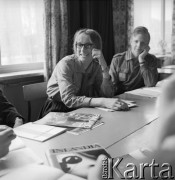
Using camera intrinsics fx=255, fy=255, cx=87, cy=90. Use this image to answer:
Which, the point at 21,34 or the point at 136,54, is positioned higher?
the point at 21,34

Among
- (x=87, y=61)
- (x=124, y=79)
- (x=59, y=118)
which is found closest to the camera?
(x=59, y=118)

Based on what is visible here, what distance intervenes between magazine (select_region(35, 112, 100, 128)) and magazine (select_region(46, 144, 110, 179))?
311 millimetres

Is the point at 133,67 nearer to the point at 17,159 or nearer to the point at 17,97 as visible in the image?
the point at 17,97

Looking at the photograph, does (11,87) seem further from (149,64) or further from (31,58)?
(149,64)

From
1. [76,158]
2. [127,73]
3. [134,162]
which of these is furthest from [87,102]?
[134,162]

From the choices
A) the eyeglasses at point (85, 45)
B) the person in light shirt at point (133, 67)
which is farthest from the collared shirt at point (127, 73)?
the eyeglasses at point (85, 45)

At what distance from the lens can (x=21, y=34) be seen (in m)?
2.83

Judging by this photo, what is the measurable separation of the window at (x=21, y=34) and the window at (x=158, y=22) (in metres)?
2.33

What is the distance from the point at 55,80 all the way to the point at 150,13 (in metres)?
3.35

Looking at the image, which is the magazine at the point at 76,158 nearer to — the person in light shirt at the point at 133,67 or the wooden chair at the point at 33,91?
the wooden chair at the point at 33,91

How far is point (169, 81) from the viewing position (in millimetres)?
366

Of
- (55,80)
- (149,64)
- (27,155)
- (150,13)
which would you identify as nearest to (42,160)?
(27,155)

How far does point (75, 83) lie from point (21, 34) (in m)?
1.18

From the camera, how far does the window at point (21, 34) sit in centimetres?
270
